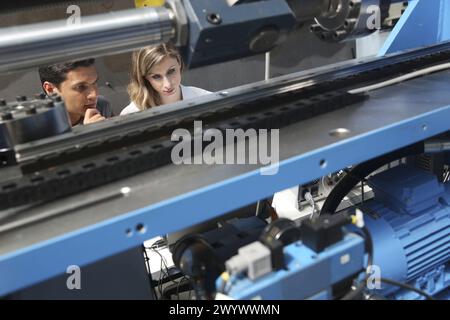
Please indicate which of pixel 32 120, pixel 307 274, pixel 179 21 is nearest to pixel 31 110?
pixel 32 120

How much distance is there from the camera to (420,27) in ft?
3.79

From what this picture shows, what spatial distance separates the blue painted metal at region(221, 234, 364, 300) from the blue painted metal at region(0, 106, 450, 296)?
116 mm

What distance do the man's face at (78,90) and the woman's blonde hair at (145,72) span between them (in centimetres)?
19

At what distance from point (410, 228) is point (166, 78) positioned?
1034 millimetres

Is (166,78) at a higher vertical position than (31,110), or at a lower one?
lower

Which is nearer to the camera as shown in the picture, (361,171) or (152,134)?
(152,134)

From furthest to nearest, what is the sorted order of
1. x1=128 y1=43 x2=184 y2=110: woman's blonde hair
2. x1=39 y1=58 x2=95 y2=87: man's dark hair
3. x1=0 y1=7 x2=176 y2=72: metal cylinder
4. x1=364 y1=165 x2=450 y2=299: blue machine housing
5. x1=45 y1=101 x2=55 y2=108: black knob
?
x1=128 y1=43 x2=184 y2=110: woman's blonde hair
x1=39 y1=58 x2=95 y2=87: man's dark hair
x1=364 y1=165 x2=450 y2=299: blue machine housing
x1=45 y1=101 x2=55 y2=108: black knob
x1=0 y1=7 x2=176 y2=72: metal cylinder

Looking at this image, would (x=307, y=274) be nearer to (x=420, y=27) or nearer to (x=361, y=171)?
(x=361, y=171)

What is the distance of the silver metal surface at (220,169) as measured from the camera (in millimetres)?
565

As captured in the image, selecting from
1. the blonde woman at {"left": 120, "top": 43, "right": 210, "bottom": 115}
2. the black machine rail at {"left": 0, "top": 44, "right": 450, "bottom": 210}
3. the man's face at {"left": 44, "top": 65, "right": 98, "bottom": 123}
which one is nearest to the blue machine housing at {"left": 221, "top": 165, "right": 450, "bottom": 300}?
the black machine rail at {"left": 0, "top": 44, "right": 450, "bottom": 210}

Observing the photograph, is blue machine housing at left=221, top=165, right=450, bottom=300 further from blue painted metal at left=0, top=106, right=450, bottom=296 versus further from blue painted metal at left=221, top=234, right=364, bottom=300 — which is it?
blue painted metal at left=0, top=106, right=450, bottom=296

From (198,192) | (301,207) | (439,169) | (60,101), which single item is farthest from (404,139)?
(301,207)

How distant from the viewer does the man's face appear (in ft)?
4.70

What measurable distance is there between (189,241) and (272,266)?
194 millimetres
